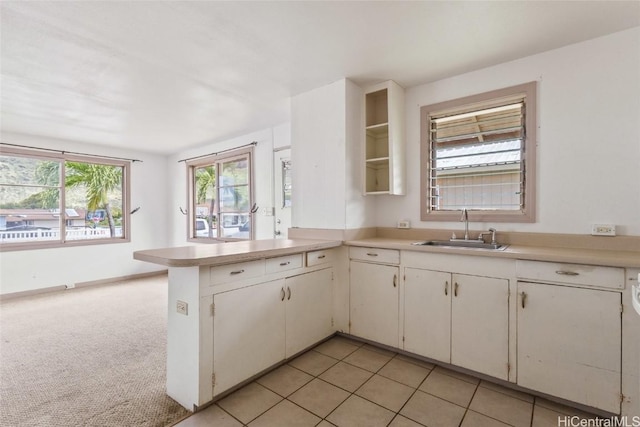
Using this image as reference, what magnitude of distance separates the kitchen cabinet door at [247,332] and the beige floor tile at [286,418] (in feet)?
1.08

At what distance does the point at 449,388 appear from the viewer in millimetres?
2059

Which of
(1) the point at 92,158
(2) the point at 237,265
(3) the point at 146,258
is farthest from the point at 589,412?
(1) the point at 92,158

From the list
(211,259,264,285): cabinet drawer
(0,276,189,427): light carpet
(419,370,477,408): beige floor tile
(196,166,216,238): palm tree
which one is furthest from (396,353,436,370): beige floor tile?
(196,166,216,238): palm tree

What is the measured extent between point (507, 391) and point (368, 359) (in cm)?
97

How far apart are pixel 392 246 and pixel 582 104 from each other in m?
1.75

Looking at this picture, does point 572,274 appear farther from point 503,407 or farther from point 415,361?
point 415,361

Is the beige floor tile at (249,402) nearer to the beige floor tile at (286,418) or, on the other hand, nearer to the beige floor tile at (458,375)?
the beige floor tile at (286,418)

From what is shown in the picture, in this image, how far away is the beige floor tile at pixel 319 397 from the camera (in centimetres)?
186

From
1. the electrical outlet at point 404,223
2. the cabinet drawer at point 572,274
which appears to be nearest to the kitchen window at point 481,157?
the electrical outlet at point 404,223

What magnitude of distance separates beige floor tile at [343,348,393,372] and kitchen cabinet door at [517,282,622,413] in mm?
944

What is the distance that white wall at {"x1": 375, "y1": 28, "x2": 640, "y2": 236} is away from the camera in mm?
2088

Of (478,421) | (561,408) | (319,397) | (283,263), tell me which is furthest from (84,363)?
(561,408)

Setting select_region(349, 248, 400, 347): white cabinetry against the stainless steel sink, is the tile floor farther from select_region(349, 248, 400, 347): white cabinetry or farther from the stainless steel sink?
the stainless steel sink

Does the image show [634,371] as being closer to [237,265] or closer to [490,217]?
[490,217]
